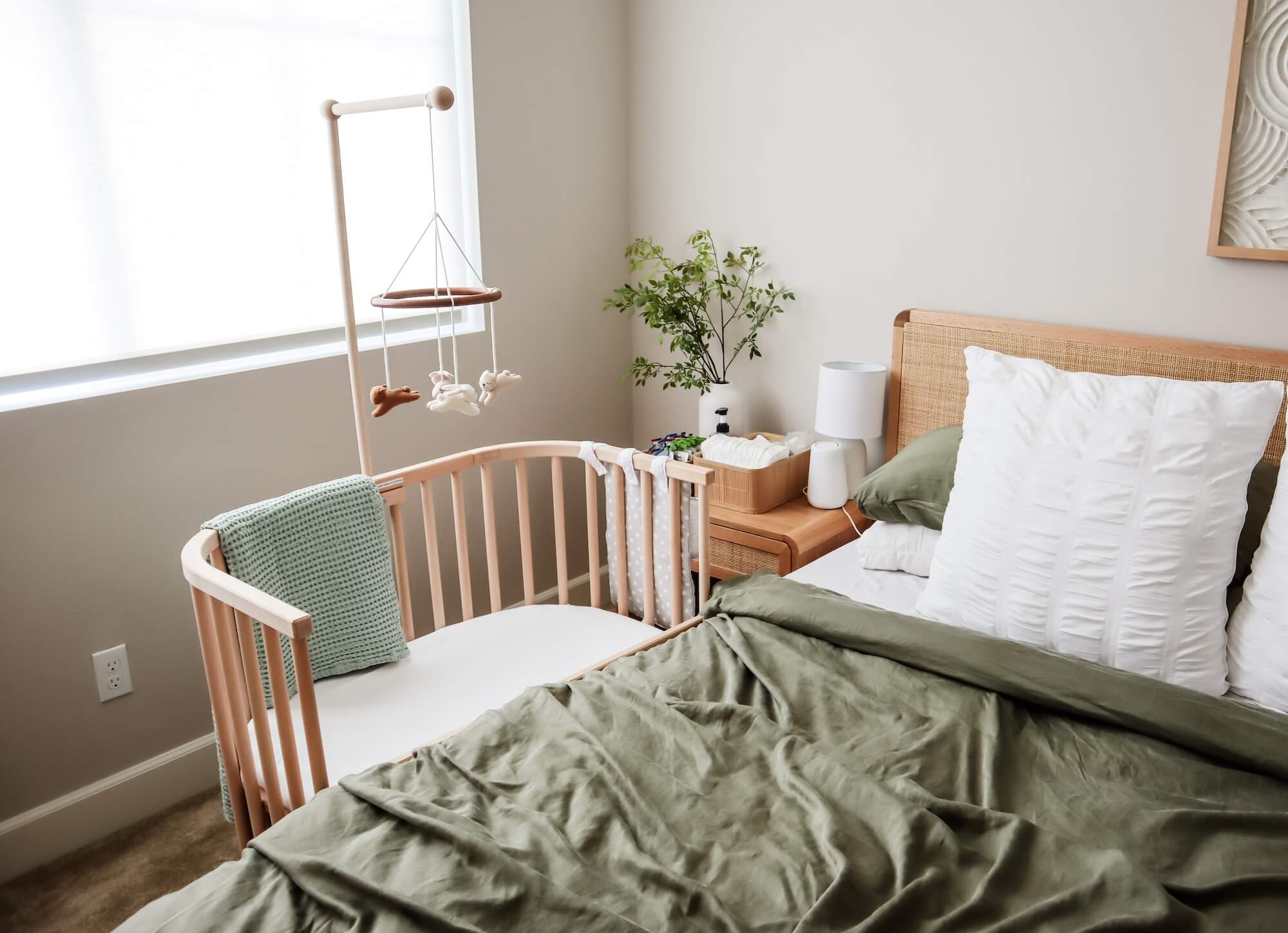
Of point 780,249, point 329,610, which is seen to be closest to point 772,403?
point 780,249

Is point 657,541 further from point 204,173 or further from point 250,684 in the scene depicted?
point 204,173

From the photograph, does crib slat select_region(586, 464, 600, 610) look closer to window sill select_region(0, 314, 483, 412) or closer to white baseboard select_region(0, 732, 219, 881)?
window sill select_region(0, 314, 483, 412)

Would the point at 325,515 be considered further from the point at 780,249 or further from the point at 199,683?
the point at 780,249

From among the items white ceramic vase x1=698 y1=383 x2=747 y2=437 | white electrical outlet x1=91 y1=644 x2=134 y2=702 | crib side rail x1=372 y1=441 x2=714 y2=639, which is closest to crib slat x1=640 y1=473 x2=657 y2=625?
crib side rail x1=372 y1=441 x2=714 y2=639

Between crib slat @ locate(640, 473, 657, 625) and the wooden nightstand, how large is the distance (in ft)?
1.13

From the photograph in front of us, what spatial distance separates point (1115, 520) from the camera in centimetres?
162

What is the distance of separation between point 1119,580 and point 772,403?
1.37 meters

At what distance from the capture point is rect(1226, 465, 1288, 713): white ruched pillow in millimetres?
1531

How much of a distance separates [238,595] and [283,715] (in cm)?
20

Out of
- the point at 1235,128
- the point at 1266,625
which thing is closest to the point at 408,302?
the point at 1266,625

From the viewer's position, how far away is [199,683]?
2.30 metres

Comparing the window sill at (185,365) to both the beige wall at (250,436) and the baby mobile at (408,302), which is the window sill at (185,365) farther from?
the baby mobile at (408,302)

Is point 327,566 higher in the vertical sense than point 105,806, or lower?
higher


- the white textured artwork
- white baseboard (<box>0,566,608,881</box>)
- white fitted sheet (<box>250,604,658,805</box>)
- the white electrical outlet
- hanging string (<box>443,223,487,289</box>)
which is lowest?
white baseboard (<box>0,566,608,881</box>)
